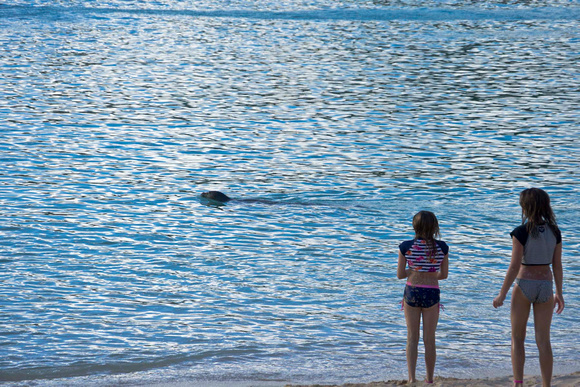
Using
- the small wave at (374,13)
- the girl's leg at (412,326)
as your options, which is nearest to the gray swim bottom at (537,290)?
the girl's leg at (412,326)

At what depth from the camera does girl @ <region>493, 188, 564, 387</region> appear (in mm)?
6742

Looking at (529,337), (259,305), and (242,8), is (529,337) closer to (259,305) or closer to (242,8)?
(259,305)

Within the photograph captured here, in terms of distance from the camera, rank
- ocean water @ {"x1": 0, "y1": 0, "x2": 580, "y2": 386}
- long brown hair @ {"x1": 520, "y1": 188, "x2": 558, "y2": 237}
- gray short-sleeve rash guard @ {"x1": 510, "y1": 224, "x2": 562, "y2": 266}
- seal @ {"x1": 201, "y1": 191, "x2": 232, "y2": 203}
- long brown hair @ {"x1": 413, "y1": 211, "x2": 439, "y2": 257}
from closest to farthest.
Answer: long brown hair @ {"x1": 520, "y1": 188, "x2": 558, "y2": 237} → gray short-sleeve rash guard @ {"x1": 510, "y1": 224, "x2": 562, "y2": 266} → long brown hair @ {"x1": 413, "y1": 211, "x2": 439, "y2": 257} → ocean water @ {"x1": 0, "y1": 0, "x2": 580, "y2": 386} → seal @ {"x1": 201, "y1": 191, "x2": 232, "y2": 203}

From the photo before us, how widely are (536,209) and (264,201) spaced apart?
10222 millimetres

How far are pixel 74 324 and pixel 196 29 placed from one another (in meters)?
42.2

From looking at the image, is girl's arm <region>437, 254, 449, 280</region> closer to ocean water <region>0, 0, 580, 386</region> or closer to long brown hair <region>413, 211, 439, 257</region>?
long brown hair <region>413, 211, 439, 257</region>

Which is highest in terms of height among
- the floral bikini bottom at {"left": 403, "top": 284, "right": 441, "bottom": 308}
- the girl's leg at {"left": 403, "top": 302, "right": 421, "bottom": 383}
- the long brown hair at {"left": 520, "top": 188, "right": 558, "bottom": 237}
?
the long brown hair at {"left": 520, "top": 188, "right": 558, "bottom": 237}

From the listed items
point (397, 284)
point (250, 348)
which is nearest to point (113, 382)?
point (250, 348)

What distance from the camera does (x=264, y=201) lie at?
16.6 meters

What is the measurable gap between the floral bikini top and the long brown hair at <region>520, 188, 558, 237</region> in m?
0.80

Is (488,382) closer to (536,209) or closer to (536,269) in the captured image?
(536,269)

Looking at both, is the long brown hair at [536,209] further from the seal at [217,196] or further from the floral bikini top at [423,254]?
the seal at [217,196]

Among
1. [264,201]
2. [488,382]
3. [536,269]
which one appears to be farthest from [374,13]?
[536,269]

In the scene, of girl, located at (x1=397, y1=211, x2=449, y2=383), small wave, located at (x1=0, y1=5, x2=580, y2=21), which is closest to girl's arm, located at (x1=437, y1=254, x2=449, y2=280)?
girl, located at (x1=397, y1=211, x2=449, y2=383)
